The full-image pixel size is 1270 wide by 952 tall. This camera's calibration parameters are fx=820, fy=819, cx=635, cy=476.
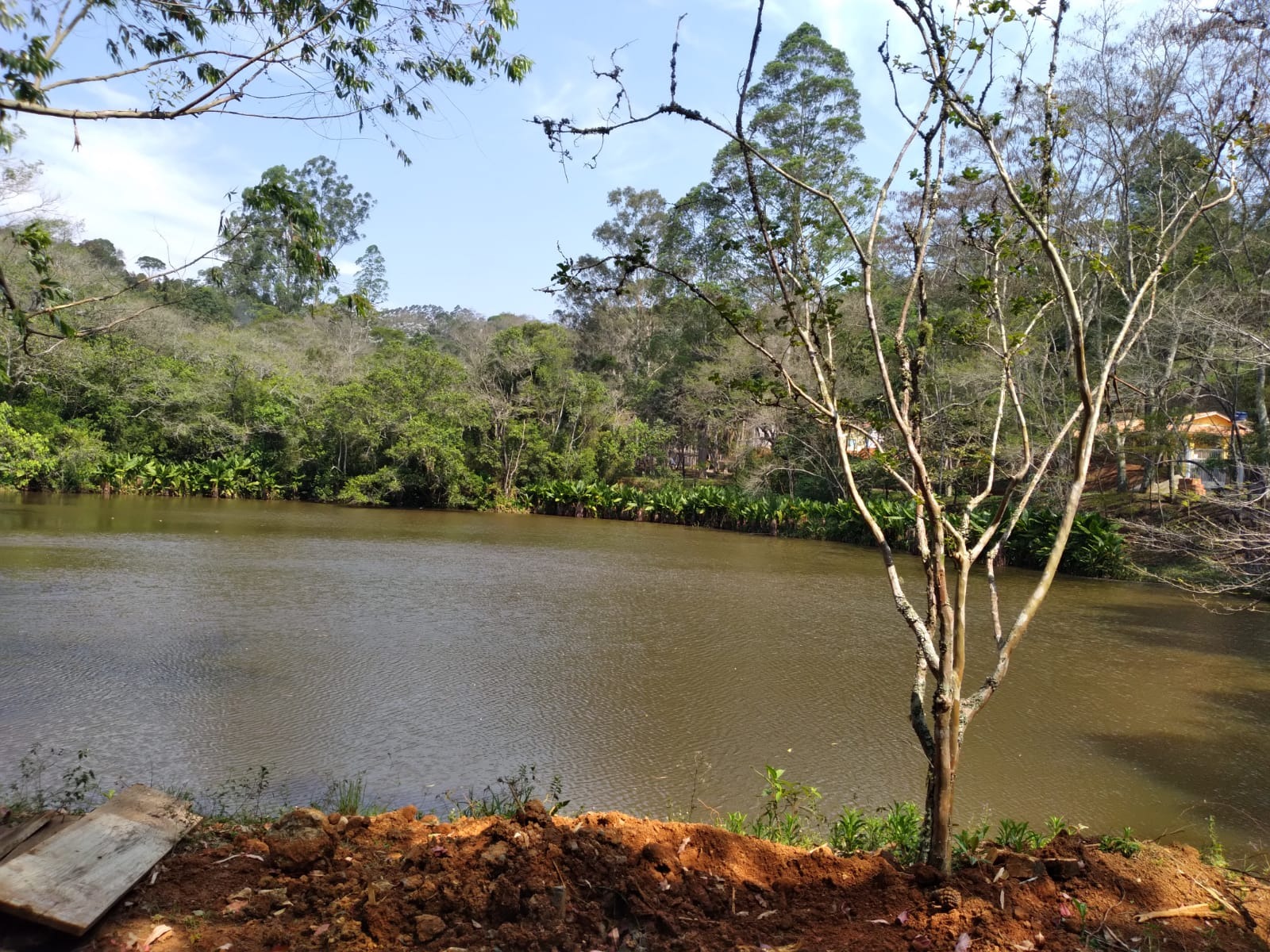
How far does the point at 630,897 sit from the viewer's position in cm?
199

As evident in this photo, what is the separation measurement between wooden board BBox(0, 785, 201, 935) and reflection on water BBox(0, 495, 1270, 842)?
1.36 meters

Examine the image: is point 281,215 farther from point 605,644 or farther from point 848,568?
point 848,568

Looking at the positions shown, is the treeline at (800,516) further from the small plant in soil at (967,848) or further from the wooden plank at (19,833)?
the wooden plank at (19,833)

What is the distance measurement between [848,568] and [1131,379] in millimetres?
5807

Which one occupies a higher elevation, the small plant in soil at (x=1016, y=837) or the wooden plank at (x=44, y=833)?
the wooden plank at (x=44, y=833)

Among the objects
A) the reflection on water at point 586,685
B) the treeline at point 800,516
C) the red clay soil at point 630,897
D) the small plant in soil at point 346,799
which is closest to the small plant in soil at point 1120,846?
the red clay soil at point 630,897

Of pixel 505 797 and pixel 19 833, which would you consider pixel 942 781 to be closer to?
pixel 505 797

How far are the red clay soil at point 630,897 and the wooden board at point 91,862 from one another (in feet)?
0.18

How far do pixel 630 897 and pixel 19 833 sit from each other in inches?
64.1

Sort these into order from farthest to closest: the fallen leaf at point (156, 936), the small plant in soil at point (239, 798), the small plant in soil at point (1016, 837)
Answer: the small plant in soil at point (239, 798) → the small plant in soil at point (1016, 837) → the fallen leaf at point (156, 936)

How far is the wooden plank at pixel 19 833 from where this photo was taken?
2084 mm

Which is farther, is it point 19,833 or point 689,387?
point 689,387

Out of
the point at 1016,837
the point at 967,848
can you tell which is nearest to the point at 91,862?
the point at 967,848

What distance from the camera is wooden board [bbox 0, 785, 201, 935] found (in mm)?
1761
